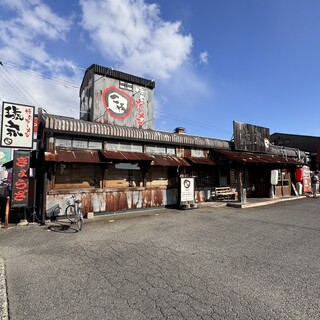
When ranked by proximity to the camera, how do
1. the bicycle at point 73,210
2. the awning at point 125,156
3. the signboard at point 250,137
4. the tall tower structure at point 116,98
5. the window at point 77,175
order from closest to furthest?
the bicycle at point 73,210 → the window at point 77,175 → the awning at point 125,156 → the tall tower structure at point 116,98 → the signboard at point 250,137

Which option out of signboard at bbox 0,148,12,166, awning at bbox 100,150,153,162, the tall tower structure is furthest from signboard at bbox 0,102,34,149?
signboard at bbox 0,148,12,166

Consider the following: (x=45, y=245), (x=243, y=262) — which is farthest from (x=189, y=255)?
(x=45, y=245)

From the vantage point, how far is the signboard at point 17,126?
369 inches

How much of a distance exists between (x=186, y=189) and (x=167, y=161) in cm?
197

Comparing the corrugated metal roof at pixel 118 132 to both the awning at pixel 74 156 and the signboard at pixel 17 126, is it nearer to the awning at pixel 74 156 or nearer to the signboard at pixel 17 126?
the signboard at pixel 17 126

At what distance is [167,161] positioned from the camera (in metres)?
12.9

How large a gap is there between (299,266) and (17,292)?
5754 millimetres

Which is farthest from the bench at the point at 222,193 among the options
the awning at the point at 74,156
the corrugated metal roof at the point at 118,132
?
the awning at the point at 74,156

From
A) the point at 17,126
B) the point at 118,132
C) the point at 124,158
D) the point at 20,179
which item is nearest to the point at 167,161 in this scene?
the point at 124,158

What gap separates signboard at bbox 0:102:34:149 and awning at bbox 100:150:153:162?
3174mm

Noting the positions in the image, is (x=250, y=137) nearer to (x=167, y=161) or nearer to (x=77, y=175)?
(x=167, y=161)

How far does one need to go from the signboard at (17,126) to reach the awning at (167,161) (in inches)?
228

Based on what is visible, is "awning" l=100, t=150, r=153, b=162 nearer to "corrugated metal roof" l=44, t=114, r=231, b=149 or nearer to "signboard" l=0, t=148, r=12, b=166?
"corrugated metal roof" l=44, t=114, r=231, b=149

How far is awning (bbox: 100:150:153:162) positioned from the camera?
11.0m
